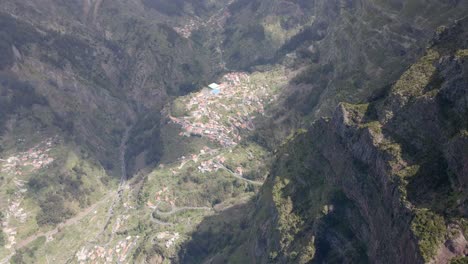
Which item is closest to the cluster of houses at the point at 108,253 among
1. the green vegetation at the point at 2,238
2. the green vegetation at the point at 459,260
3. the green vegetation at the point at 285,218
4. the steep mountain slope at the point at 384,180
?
the green vegetation at the point at 2,238

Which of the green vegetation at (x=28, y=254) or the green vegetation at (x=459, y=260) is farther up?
the green vegetation at (x=459, y=260)

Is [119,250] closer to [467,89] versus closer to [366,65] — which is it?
[366,65]

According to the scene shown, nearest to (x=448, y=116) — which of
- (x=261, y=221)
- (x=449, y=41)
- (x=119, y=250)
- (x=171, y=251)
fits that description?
(x=449, y=41)

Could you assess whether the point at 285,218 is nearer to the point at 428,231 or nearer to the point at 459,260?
the point at 428,231

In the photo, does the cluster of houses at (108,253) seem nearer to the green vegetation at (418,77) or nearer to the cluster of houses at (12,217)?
the cluster of houses at (12,217)

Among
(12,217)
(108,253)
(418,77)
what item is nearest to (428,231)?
(418,77)

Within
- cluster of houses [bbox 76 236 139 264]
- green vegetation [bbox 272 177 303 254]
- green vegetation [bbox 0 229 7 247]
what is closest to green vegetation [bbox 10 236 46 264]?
green vegetation [bbox 0 229 7 247]
